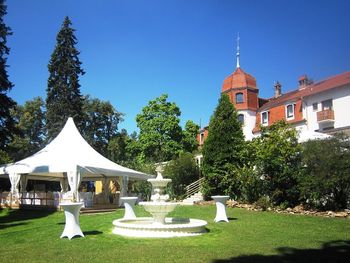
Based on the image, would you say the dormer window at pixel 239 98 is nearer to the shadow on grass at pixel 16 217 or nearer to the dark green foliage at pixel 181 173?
the dark green foliage at pixel 181 173

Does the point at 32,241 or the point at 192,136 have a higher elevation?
the point at 192,136

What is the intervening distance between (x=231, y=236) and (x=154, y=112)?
112 feet

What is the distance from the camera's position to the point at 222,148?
26297mm

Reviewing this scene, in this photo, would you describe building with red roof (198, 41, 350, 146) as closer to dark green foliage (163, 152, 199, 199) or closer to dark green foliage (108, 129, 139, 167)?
dark green foliage (163, 152, 199, 199)

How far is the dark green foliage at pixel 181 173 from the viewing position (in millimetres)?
32062

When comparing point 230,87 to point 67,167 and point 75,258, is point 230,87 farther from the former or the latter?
point 75,258

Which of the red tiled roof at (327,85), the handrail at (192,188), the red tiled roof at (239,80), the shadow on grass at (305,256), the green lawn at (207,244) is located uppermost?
the red tiled roof at (239,80)

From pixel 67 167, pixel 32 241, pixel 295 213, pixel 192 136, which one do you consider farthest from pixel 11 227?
pixel 192 136

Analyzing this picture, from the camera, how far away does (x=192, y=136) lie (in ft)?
151

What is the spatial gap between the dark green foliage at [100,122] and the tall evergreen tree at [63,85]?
314 inches

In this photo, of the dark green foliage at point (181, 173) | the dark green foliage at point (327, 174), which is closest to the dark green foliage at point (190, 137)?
the dark green foliage at point (181, 173)

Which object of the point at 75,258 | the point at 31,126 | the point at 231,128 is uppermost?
the point at 31,126

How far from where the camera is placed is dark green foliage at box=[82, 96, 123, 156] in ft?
164

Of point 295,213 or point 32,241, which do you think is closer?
point 32,241
